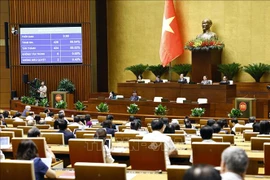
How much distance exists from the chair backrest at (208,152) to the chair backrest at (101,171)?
1.85 m

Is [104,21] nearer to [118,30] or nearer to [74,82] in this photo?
[118,30]

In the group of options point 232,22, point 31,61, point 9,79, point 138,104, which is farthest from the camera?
point 9,79

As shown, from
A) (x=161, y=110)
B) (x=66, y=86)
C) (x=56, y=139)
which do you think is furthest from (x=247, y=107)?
(x=56, y=139)

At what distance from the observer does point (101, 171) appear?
4.11 m

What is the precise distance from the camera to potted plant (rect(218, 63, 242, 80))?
19.1 meters

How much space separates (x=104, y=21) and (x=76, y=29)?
1.77 m

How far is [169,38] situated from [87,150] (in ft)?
48.9

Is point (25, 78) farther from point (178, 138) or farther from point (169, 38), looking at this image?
point (178, 138)

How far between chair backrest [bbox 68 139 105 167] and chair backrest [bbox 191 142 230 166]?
3.28ft

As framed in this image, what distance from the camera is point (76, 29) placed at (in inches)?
843

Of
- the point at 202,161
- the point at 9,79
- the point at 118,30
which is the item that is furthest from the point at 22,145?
the point at 9,79

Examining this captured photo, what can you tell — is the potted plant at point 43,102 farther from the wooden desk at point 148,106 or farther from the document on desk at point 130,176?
the document on desk at point 130,176

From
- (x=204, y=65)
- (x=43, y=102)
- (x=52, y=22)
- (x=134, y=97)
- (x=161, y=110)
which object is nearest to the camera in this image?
(x=161, y=110)

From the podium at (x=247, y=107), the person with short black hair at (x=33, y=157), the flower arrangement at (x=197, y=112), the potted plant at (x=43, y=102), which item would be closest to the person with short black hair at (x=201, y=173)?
the person with short black hair at (x=33, y=157)
